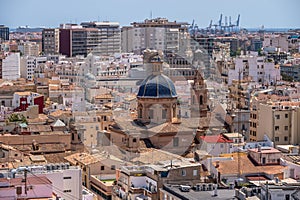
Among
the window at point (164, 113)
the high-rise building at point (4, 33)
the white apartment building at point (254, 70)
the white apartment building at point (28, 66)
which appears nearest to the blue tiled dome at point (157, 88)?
the window at point (164, 113)

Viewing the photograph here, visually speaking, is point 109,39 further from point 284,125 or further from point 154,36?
point 284,125

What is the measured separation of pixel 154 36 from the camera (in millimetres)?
33969

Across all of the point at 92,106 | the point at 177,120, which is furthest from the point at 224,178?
the point at 92,106

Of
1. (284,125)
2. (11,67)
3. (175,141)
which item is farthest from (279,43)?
(175,141)

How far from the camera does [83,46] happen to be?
37156 mm

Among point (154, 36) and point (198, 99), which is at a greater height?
point (154, 36)

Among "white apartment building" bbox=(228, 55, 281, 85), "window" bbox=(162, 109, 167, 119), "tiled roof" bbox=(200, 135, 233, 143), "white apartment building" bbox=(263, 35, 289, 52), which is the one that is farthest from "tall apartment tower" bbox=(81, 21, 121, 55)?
"tiled roof" bbox=(200, 135, 233, 143)

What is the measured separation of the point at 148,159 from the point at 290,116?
2673mm

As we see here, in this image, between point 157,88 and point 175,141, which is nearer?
point 175,141

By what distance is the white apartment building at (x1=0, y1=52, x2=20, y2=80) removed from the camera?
83.7ft

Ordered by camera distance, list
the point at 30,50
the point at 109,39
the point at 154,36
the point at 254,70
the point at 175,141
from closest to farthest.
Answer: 1. the point at 175,141
2. the point at 254,70
3. the point at 154,36
4. the point at 30,50
5. the point at 109,39

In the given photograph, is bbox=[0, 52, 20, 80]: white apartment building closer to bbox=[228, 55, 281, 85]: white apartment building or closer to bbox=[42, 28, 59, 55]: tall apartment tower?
bbox=[228, 55, 281, 85]: white apartment building

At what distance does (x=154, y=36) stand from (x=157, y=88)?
21957 millimetres

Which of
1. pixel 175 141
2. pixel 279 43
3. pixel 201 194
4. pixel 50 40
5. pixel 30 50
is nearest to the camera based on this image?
pixel 201 194
